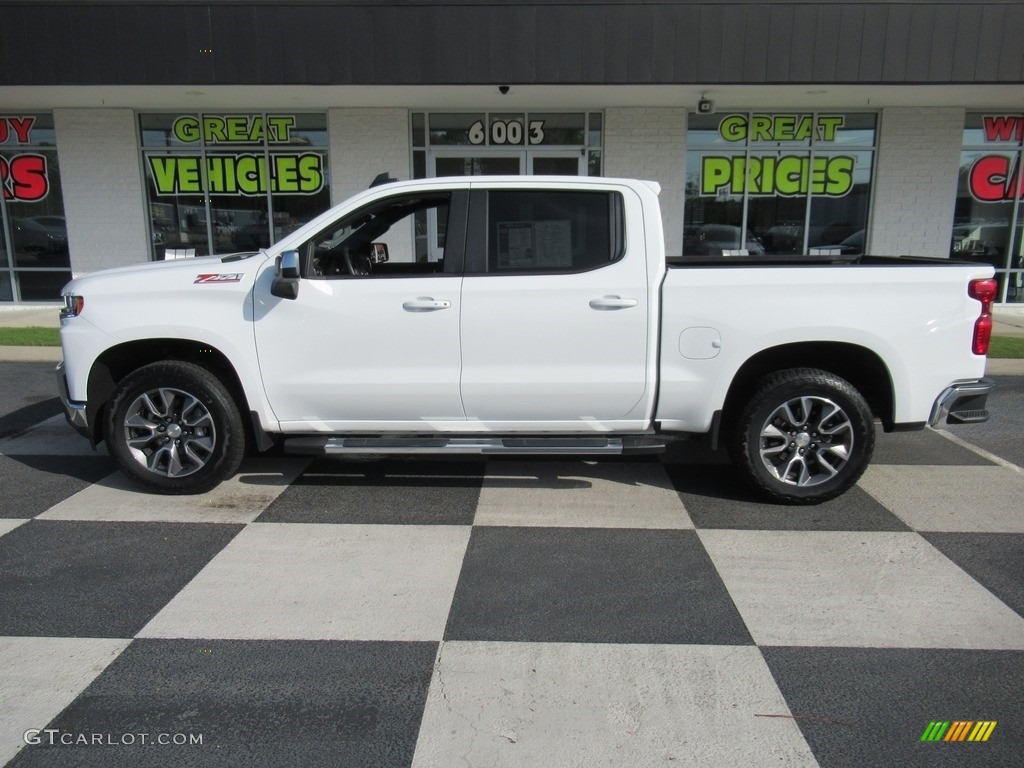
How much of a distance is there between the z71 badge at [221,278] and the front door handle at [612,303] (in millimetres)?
2216

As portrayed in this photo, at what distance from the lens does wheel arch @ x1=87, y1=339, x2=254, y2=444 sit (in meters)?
5.05

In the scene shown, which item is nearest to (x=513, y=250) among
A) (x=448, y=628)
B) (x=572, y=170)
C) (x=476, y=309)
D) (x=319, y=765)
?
(x=476, y=309)

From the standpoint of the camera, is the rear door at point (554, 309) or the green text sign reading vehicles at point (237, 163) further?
the green text sign reading vehicles at point (237, 163)

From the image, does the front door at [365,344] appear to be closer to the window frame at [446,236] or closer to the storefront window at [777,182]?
the window frame at [446,236]

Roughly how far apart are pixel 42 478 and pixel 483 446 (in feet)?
10.7

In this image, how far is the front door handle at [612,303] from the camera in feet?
15.5

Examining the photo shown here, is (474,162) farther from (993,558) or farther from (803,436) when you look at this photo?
(993,558)

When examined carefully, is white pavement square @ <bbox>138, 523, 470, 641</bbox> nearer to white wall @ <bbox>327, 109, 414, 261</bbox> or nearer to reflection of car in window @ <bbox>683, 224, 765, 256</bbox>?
white wall @ <bbox>327, 109, 414, 261</bbox>

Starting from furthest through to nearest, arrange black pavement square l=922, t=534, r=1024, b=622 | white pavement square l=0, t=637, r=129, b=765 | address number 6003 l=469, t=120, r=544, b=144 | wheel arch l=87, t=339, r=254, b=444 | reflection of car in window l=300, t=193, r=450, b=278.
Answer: address number 6003 l=469, t=120, r=544, b=144, wheel arch l=87, t=339, r=254, b=444, reflection of car in window l=300, t=193, r=450, b=278, black pavement square l=922, t=534, r=1024, b=622, white pavement square l=0, t=637, r=129, b=765

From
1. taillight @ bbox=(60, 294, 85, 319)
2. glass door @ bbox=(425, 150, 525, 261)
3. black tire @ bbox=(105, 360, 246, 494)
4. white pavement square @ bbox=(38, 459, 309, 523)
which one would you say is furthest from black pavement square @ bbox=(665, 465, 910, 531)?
glass door @ bbox=(425, 150, 525, 261)

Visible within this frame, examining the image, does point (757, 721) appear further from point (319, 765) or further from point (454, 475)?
point (454, 475)

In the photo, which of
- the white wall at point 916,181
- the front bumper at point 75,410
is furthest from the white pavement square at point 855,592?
the white wall at point 916,181

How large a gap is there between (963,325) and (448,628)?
3551 millimetres

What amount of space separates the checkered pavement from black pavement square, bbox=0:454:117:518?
4cm
